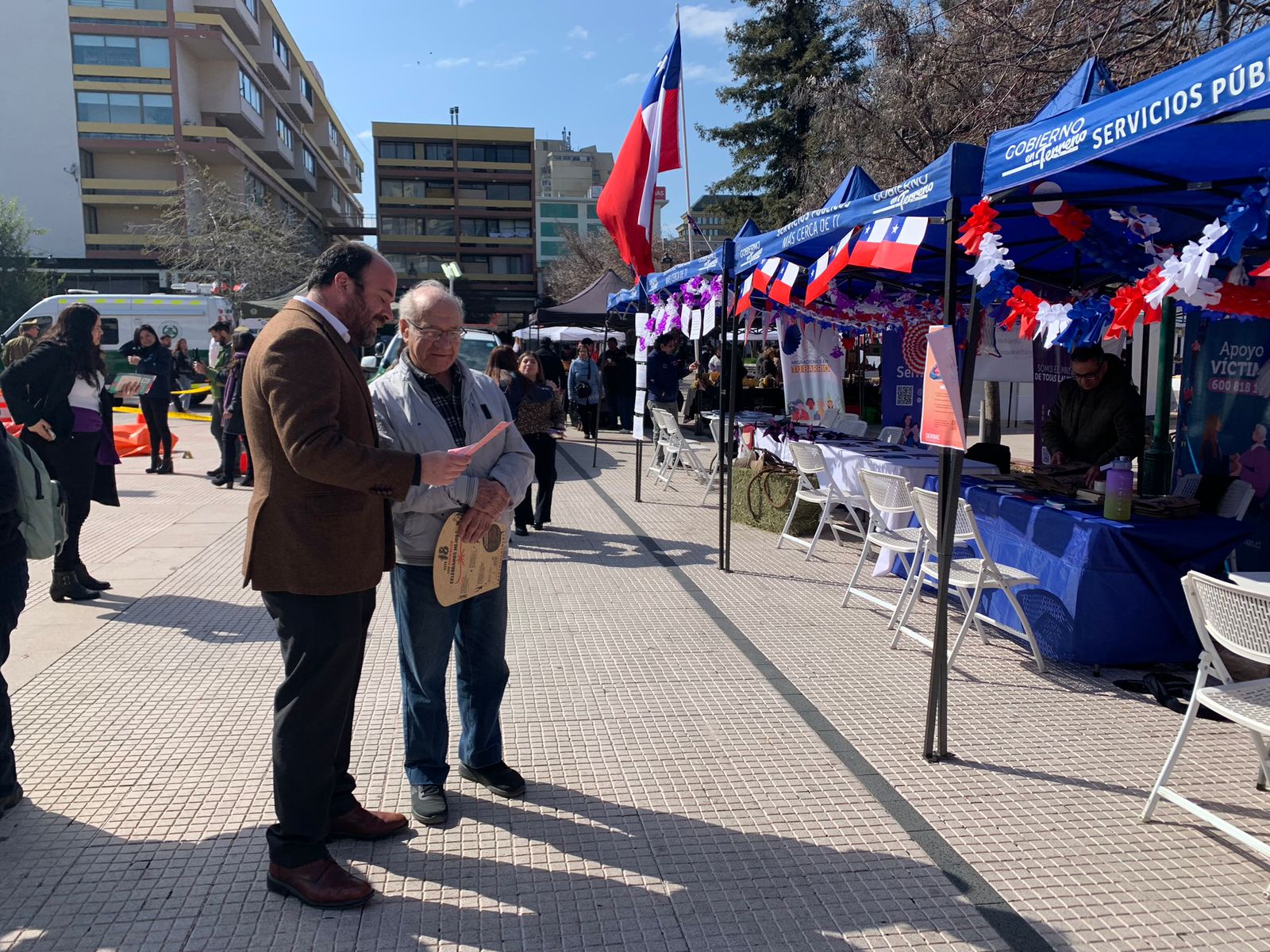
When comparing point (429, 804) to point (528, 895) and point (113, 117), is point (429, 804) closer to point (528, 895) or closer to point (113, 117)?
point (528, 895)

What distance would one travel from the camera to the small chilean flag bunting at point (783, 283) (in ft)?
27.3

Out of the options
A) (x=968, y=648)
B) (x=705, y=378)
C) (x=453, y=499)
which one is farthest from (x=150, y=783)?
(x=705, y=378)

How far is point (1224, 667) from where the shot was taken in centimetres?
313

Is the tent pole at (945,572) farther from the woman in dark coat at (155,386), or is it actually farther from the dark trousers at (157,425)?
the dark trousers at (157,425)

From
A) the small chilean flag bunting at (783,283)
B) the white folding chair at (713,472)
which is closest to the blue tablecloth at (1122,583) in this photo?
the small chilean flag bunting at (783,283)

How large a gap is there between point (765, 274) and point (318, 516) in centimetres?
689

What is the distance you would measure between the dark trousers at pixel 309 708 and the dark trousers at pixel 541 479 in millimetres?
5278

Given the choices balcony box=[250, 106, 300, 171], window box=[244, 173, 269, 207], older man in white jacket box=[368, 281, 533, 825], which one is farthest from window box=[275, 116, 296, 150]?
older man in white jacket box=[368, 281, 533, 825]

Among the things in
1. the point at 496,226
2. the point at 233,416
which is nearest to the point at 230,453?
the point at 233,416

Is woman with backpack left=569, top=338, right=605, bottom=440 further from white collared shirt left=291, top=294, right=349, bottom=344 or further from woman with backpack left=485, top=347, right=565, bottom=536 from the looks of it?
white collared shirt left=291, top=294, right=349, bottom=344

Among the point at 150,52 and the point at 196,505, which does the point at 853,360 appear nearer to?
the point at 196,505

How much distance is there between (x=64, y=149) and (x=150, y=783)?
56287mm

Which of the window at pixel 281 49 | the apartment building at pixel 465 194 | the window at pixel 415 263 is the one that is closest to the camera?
the window at pixel 281 49

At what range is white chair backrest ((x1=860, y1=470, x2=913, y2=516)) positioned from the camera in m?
6.03
